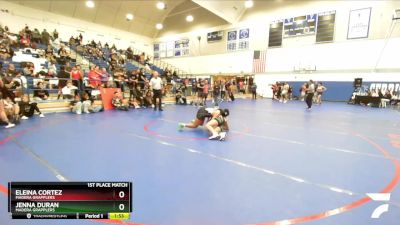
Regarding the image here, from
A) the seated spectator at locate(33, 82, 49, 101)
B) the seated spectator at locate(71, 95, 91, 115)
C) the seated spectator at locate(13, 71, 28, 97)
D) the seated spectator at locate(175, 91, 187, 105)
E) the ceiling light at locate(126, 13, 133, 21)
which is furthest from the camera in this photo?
the ceiling light at locate(126, 13, 133, 21)

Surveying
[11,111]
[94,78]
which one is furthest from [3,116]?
[94,78]

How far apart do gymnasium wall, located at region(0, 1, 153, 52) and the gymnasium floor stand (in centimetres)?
1789

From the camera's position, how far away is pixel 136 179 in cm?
301

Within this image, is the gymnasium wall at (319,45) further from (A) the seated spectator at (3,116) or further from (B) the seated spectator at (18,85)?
(A) the seated spectator at (3,116)

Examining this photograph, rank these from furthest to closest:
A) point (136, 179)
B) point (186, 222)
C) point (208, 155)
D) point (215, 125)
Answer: point (215, 125) → point (208, 155) → point (136, 179) → point (186, 222)

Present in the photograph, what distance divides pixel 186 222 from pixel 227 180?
106 cm

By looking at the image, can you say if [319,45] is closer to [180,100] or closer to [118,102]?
[180,100]

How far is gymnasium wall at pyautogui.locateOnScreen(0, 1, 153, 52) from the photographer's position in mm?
18172

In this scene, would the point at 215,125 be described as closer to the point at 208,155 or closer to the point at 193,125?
the point at 193,125

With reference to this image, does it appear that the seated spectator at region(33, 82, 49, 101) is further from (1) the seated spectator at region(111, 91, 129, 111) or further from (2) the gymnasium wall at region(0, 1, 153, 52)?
(2) the gymnasium wall at region(0, 1, 153, 52)

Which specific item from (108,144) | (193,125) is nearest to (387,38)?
(193,125)
